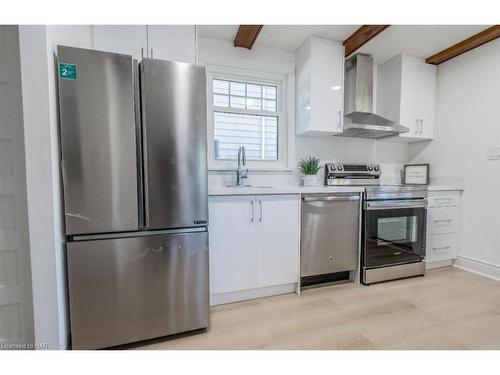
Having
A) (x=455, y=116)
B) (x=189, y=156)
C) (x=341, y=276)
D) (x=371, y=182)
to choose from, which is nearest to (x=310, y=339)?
(x=341, y=276)

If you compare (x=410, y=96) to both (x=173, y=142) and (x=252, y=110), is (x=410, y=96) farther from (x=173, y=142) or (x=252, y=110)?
(x=173, y=142)

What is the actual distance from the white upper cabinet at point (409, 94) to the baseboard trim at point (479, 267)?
4.89ft

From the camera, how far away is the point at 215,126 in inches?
95.0

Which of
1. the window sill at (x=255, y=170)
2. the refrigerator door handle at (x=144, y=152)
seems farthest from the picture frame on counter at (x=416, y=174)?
the refrigerator door handle at (x=144, y=152)

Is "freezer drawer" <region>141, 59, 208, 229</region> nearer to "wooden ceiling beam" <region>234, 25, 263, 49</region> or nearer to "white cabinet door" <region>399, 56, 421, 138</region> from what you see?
"wooden ceiling beam" <region>234, 25, 263, 49</region>

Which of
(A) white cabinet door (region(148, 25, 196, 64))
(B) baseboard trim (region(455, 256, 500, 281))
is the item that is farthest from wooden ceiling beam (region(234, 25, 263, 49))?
(B) baseboard trim (region(455, 256, 500, 281))

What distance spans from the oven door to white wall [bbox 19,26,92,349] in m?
2.35

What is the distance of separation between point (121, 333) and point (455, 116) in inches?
150

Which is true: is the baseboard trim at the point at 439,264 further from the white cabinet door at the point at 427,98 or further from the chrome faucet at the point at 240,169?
the chrome faucet at the point at 240,169

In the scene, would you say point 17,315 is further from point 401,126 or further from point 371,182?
point 401,126

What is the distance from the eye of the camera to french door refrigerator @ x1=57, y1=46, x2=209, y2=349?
125 centimetres

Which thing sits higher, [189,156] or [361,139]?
[361,139]

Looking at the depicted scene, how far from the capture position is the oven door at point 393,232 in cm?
222

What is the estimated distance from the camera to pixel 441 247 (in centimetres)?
260
